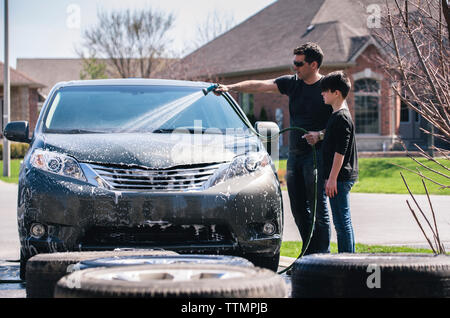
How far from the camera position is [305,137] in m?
6.73

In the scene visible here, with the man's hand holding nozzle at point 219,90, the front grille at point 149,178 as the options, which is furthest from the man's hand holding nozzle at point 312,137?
the front grille at point 149,178

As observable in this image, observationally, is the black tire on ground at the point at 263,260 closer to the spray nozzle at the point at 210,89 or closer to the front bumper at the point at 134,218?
Answer: the front bumper at the point at 134,218

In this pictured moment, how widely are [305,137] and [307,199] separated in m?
0.63

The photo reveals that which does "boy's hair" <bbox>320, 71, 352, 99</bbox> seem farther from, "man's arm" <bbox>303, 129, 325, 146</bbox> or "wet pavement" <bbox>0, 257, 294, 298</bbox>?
"wet pavement" <bbox>0, 257, 294, 298</bbox>

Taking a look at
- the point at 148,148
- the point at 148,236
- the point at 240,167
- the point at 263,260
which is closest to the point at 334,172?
the point at 240,167

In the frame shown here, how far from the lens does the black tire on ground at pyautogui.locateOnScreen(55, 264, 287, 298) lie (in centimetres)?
301

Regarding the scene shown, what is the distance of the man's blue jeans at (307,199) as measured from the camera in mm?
6827

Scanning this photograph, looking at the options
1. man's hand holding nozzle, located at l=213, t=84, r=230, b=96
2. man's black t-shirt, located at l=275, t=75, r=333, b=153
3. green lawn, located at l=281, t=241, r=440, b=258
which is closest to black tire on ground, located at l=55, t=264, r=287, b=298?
man's hand holding nozzle, located at l=213, t=84, r=230, b=96

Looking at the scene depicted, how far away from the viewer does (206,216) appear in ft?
18.0

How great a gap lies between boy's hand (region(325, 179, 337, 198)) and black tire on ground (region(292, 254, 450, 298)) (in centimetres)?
217

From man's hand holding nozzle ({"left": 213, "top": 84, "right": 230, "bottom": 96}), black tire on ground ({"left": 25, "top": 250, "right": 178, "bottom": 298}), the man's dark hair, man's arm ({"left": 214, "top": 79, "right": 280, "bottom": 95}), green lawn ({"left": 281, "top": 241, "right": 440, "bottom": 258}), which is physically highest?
the man's dark hair

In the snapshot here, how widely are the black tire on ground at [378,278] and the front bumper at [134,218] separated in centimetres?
158

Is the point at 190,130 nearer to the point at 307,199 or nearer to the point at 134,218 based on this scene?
the point at 134,218
